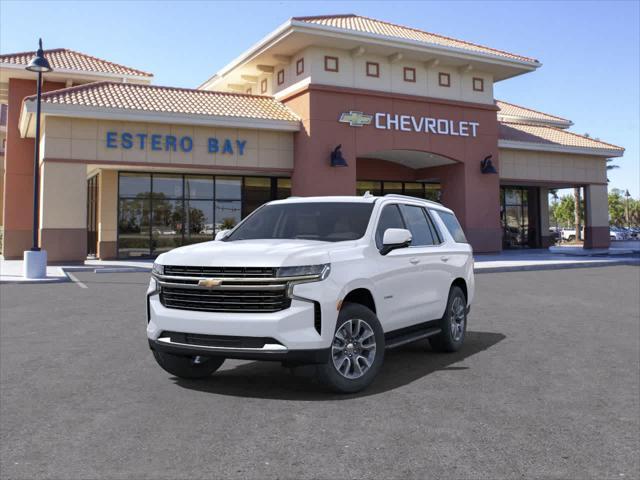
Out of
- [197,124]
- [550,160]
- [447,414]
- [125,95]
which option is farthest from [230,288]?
[550,160]

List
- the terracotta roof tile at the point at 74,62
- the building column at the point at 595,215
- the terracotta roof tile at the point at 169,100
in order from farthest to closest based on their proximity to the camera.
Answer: the building column at the point at 595,215 → the terracotta roof tile at the point at 74,62 → the terracotta roof tile at the point at 169,100

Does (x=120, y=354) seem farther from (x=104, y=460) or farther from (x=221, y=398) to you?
(x=104, y=460)

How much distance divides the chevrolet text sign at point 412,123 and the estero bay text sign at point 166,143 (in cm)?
494

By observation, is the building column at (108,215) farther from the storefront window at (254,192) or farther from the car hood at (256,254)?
the car hood at (256,254)

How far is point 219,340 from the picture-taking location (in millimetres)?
5254

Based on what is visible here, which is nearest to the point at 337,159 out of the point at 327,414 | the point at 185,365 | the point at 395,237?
the point at 395,237

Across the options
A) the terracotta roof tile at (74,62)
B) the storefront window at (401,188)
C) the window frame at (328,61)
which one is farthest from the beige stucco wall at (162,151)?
the storefront window at (401,188)

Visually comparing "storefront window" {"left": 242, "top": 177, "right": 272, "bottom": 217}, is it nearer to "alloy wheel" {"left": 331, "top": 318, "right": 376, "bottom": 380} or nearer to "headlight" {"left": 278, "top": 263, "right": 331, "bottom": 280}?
"alloy wheel" {"left": 331, "top": 318, "right": 376, "bottom": 380}

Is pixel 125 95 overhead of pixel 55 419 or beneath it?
overhead

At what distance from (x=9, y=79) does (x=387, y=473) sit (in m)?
30.5

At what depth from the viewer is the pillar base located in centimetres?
1756

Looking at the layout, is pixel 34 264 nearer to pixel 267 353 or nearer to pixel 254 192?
pixel 254 192

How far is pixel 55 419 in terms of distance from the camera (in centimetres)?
487

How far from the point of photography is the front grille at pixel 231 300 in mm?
5188
